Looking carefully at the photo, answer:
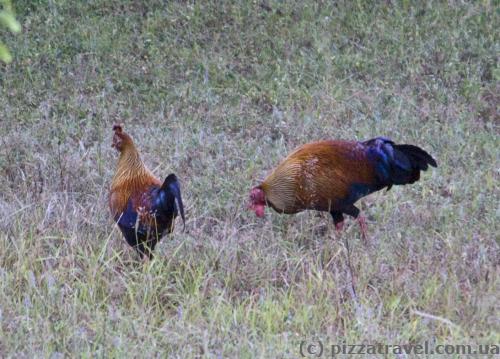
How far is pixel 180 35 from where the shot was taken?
10.6m

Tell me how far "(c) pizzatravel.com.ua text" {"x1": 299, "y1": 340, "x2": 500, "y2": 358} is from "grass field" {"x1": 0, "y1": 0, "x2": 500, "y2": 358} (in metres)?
0.07

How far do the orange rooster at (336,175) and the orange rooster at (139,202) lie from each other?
822mm

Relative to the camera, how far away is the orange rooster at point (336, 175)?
6691 mm

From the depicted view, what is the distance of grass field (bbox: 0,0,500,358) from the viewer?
5309 mm

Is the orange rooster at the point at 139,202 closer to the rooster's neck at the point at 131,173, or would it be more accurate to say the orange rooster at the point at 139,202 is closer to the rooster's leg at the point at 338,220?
the rooster's neck at the point at 131,173

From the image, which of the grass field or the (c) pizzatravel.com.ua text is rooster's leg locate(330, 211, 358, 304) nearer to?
the grass field

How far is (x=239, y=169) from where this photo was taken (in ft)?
25.8

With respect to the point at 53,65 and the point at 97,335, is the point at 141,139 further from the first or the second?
the point at 97,335

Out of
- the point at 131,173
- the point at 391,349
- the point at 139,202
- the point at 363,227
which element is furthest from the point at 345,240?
the point at 391,349

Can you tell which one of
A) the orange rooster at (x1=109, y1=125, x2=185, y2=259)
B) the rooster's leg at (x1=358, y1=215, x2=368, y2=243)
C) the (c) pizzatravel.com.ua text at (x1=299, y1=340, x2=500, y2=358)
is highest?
the orange rooster at (x1=109, y1=125, x2=185, y2=259)

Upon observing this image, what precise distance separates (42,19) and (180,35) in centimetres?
162

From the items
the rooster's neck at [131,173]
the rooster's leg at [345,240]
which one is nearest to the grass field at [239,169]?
the rooster's leg at [345,240]

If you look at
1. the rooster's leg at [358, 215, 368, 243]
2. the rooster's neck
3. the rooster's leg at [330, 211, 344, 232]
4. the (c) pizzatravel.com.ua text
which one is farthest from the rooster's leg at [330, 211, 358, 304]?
the rooster's neck

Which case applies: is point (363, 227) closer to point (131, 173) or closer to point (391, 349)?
point (131, 173)
